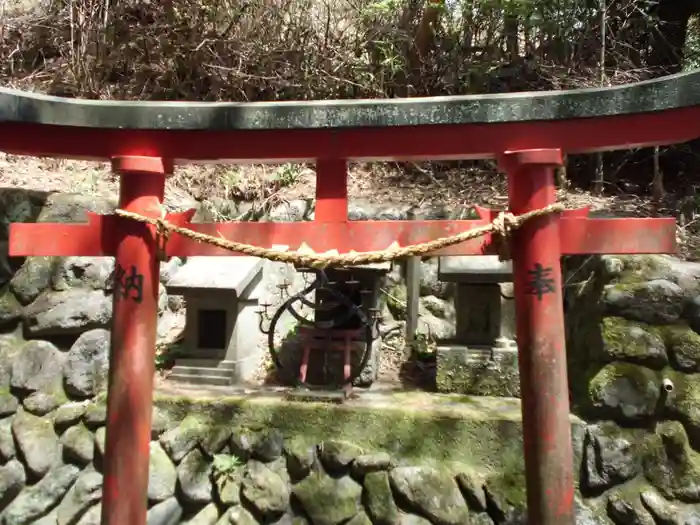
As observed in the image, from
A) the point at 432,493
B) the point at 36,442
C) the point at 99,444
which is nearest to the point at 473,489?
the point at 432,493

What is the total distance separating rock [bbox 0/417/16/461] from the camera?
447 cm

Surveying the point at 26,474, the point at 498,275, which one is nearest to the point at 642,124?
the point at 498,275

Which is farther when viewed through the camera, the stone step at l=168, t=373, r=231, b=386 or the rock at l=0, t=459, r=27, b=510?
the stone step at l=168, t=373, r=231, b=386

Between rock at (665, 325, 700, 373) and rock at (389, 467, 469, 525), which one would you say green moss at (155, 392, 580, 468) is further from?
rock at (665, 325, 700, 373)

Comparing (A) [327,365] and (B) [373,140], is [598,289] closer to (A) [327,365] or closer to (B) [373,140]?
(A) [327,365]

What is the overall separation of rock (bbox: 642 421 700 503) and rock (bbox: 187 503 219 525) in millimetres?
3060

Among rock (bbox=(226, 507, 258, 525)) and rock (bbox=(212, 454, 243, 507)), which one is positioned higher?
rock (bbox=(212, 454, 243, 507))

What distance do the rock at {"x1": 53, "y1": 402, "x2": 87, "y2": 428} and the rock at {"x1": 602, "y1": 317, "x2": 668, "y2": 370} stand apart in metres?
4.08

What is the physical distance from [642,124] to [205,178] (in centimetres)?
518

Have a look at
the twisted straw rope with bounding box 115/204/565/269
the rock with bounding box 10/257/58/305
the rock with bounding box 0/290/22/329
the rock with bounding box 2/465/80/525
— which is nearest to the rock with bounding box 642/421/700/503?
the twisted straw rope with bounding box 115/204/565/269

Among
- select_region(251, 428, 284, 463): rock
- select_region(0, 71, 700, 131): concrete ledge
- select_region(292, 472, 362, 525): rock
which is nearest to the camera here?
select_region(0, 71, 700, 131): concrete ledge

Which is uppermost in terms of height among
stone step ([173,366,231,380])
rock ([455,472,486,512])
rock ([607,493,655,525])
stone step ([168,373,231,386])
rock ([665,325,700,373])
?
rock ([665,325,700,373])

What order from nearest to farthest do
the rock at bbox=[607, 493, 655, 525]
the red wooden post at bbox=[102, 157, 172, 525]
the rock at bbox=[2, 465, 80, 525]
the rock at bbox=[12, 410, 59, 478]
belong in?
1. the red wooden post at bbox=[102, 157, 172, 525]
2. the rock at bbox=[607, 493, 655, 525]
3. the rock at bbox=[2, 465, 80, 525]
4. the rock at bbox=[12, 410, 59, 478]

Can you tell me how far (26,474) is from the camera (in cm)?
439
